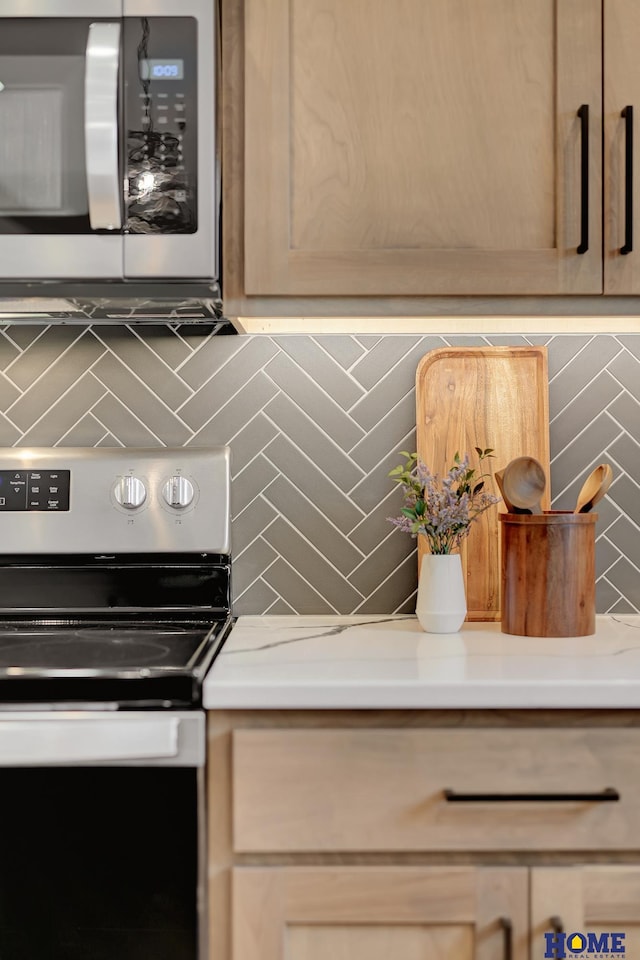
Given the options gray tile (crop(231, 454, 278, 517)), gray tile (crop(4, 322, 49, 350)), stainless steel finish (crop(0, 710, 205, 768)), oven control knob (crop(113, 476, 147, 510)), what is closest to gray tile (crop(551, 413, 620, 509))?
gray tile (crop(231, 454, 278, 517))

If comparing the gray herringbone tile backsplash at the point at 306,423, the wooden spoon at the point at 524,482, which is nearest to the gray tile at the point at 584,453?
the gray herringbone tile backsplash at the point at 306,423

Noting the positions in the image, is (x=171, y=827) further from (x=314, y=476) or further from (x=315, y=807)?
(x=314, y=476)

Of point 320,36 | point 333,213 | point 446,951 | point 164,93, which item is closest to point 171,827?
point 446,951

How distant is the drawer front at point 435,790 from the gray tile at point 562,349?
77 centimetres

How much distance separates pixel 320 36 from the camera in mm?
1329

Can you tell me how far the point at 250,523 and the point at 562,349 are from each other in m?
0.69

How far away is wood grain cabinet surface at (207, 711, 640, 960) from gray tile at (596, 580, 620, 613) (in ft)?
1.85

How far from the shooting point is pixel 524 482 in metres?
1.44

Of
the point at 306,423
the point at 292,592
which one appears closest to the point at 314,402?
the point at 306,423

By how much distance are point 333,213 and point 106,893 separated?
102 centimetres

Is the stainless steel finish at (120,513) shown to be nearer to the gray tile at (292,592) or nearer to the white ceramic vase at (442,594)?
the gray tile at (292,592)

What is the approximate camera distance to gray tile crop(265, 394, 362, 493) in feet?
5.39

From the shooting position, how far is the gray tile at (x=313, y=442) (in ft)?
5.39

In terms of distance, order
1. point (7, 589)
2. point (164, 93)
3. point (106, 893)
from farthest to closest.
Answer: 1. point (7, 589)
2. point (164, 93)
3. point (106, 893)
